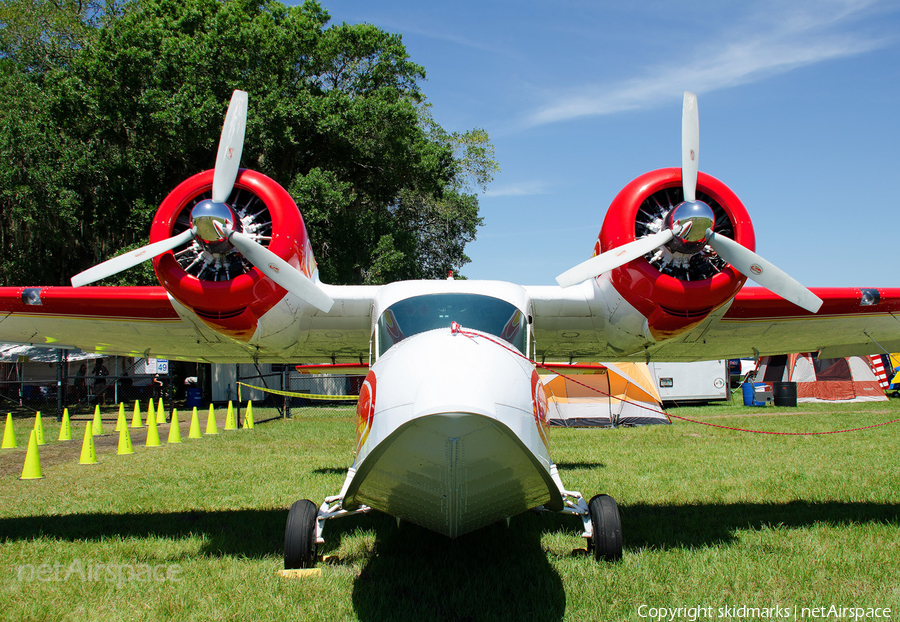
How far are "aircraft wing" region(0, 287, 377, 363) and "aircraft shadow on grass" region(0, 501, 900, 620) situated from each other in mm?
1991

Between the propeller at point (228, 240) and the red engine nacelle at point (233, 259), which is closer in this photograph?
the propeller at point (228, 240)

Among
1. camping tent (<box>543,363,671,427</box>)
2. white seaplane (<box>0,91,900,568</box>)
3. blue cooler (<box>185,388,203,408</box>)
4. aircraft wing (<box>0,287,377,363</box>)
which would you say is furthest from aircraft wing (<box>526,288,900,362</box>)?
blue cooler (<box>185,388,203,408</box>)

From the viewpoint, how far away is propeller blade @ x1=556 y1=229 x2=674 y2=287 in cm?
550

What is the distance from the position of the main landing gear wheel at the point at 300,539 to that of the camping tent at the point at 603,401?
38.7 feet

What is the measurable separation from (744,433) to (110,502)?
12501 millimetres

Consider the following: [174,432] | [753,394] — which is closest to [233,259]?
[174,432]

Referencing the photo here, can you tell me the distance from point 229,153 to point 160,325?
2.18 m

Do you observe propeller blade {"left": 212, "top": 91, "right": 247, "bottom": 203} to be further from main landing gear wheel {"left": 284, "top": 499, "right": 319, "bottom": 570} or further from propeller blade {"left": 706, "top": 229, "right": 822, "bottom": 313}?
propeller blade {"left": 706, "top": 229, "right": 822, "bottom": 313}

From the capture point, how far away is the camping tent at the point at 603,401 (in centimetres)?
1605

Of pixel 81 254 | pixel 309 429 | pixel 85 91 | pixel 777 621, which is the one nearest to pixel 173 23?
pixel 85 91

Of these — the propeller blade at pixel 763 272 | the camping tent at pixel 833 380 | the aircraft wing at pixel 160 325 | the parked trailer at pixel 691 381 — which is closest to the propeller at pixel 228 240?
the aircraft wing at pixel 160 325

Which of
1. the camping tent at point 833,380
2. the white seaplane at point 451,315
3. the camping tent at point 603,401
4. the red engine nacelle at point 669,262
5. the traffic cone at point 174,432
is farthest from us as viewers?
the camping tent at point 833,380

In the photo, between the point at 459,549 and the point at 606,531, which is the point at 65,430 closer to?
the point at 459,549

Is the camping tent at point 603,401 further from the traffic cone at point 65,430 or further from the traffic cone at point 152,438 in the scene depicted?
the traffic cone at point 65,430
